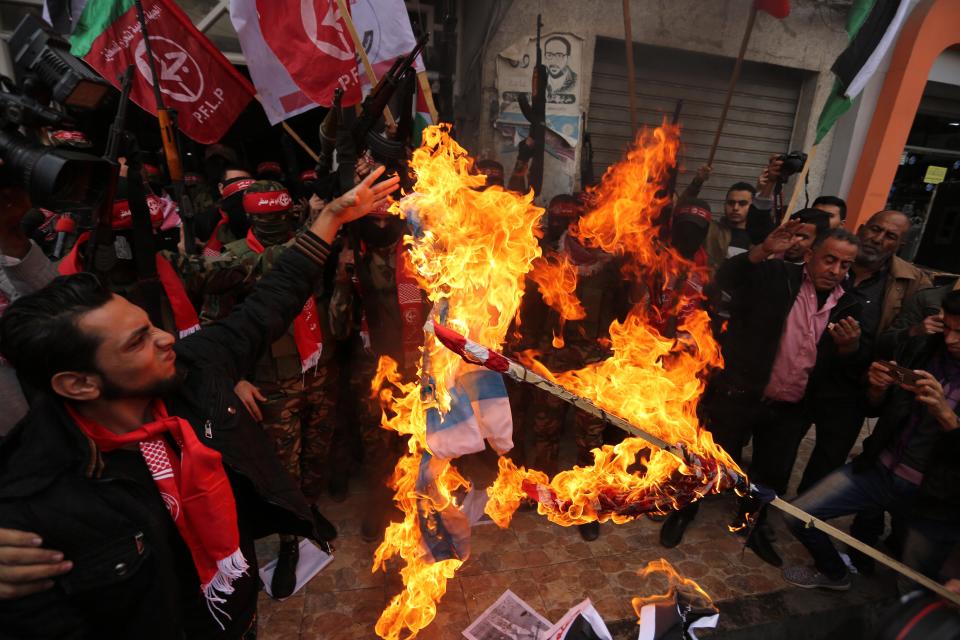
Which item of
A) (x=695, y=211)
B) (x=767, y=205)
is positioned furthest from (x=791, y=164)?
(x=695, y=211)

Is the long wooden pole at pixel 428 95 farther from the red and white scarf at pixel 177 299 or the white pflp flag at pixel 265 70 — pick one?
the red and white scarf at pixel 177 299

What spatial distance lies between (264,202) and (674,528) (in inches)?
182

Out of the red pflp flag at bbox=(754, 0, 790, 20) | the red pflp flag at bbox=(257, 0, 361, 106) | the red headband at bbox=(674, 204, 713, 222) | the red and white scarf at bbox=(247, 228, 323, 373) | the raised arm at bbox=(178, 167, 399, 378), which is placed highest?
the red pflp flag at bbox=(754, 0, 790, 20)

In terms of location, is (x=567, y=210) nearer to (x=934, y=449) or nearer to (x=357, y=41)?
(x=357, y=41)

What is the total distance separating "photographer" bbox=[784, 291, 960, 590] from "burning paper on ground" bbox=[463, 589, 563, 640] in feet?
7.50

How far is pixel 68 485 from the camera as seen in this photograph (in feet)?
4.88

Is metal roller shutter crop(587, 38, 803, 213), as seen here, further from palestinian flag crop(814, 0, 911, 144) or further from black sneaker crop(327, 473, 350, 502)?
black sneaker crop(327, 473, 350, 502)

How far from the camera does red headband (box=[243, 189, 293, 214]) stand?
12.2ft

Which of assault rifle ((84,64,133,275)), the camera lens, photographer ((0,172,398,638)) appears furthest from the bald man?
assault rifle ((84,64,133,275))

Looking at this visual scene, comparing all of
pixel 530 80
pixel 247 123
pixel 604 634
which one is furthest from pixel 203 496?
pixel 247 123

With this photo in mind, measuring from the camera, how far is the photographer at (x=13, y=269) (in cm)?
286

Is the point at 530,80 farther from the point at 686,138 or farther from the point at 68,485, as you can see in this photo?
the point at 68,485

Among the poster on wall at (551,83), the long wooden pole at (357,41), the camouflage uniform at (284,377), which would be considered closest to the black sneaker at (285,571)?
the camouflage uniform at (284,377)

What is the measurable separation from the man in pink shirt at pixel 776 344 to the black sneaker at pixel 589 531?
63 centimetres
